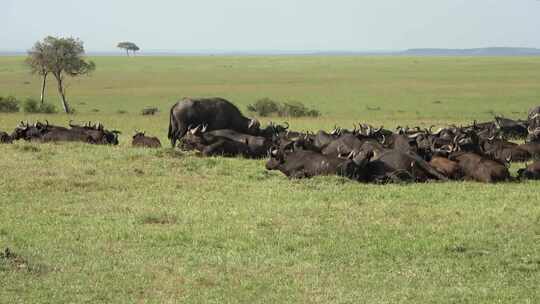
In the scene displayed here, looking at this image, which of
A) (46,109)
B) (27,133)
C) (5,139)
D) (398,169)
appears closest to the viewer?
(398,169)

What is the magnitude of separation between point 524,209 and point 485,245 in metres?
2.45

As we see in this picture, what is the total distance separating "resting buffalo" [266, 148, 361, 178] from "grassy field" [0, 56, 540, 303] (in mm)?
328

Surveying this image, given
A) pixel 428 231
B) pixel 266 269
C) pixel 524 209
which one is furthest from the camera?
pixel 524 209

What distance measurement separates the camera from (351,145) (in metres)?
16.5

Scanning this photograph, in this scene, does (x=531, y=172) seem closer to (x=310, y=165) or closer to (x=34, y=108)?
(x=310, y=165)

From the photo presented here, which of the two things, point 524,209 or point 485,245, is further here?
point 524,209

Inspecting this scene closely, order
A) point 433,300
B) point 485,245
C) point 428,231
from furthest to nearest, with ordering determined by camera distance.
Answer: point 428,231 < point 485,245 < point 433,300

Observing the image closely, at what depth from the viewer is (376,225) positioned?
10.7m

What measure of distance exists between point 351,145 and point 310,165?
6.19ft

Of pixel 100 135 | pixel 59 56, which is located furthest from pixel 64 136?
pixel 59 56

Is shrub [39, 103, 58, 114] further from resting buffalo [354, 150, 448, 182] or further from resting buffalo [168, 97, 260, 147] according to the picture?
resting buffalo [354, 150, 448, 182]

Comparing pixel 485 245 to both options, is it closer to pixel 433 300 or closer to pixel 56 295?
pixel 433 300

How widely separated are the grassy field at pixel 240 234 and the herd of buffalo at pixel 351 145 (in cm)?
53

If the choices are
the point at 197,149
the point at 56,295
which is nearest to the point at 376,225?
the point at 56,295
